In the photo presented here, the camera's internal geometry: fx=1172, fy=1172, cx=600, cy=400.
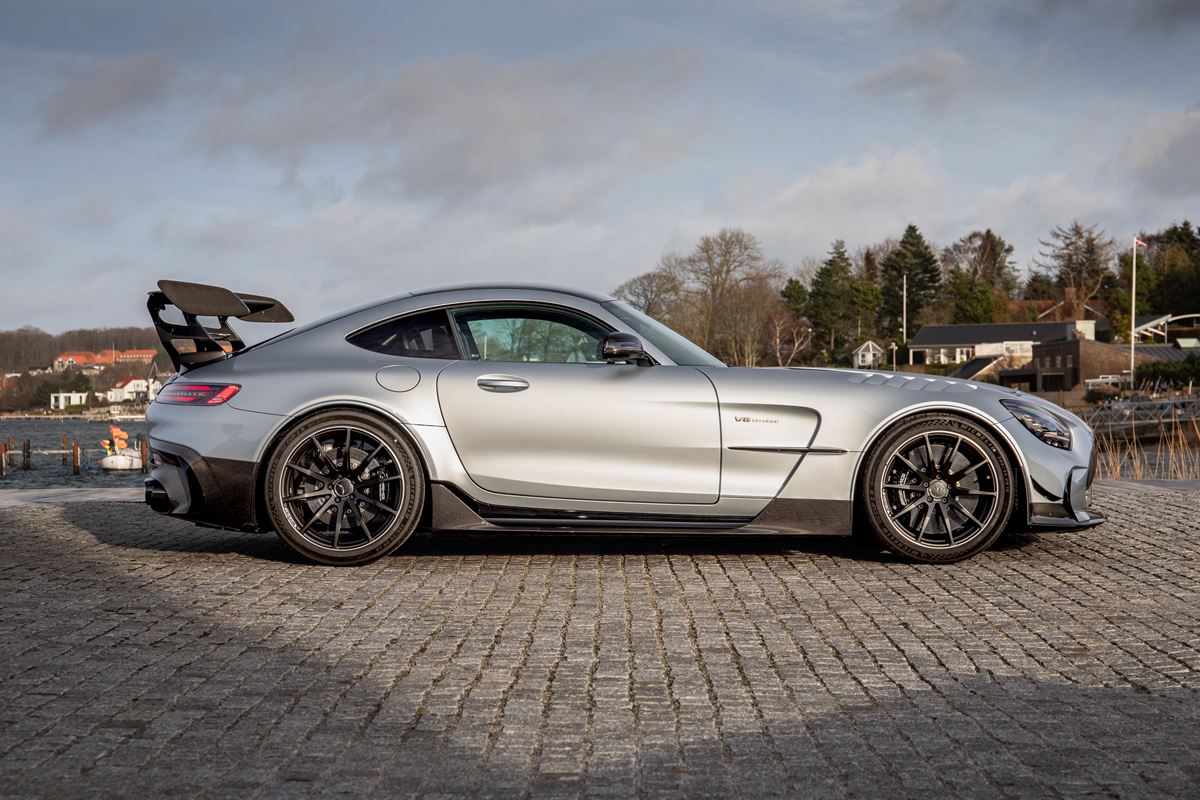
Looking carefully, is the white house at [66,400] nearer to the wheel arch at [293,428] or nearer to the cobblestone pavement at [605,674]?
the wheel arch at [293,428]

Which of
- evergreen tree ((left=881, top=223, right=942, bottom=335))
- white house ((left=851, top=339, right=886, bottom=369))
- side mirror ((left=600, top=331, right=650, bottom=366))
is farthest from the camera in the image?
evergreen tree ((left=881, top=223, right=942, bottom=335))

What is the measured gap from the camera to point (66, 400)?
184250 mm

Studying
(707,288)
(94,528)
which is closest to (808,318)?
(707,288)

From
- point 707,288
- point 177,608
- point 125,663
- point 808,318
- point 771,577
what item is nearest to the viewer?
point 125,663

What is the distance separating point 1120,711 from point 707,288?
71.8m

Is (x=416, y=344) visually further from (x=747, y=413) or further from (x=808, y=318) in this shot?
(x=808, y=318)

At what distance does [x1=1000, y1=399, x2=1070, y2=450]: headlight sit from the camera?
627 centimetres

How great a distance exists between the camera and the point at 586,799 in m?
2.87

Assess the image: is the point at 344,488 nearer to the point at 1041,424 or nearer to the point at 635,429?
the point at 635,429

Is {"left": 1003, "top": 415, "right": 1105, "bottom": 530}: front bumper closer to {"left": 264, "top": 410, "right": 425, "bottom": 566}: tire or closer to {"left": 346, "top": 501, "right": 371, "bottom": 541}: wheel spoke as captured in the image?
{"left": 264, "top": 410, "right": 425, "bottom": 566}: tire

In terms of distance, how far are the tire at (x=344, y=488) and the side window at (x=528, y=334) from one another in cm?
68

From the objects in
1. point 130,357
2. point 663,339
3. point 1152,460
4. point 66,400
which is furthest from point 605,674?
point 66,400

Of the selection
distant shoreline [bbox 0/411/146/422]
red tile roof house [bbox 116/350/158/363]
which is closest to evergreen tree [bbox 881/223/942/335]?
red tile roof house [bbox 116/350/158/363]

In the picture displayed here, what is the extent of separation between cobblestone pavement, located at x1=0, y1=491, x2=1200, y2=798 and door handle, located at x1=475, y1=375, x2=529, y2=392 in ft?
3.18
